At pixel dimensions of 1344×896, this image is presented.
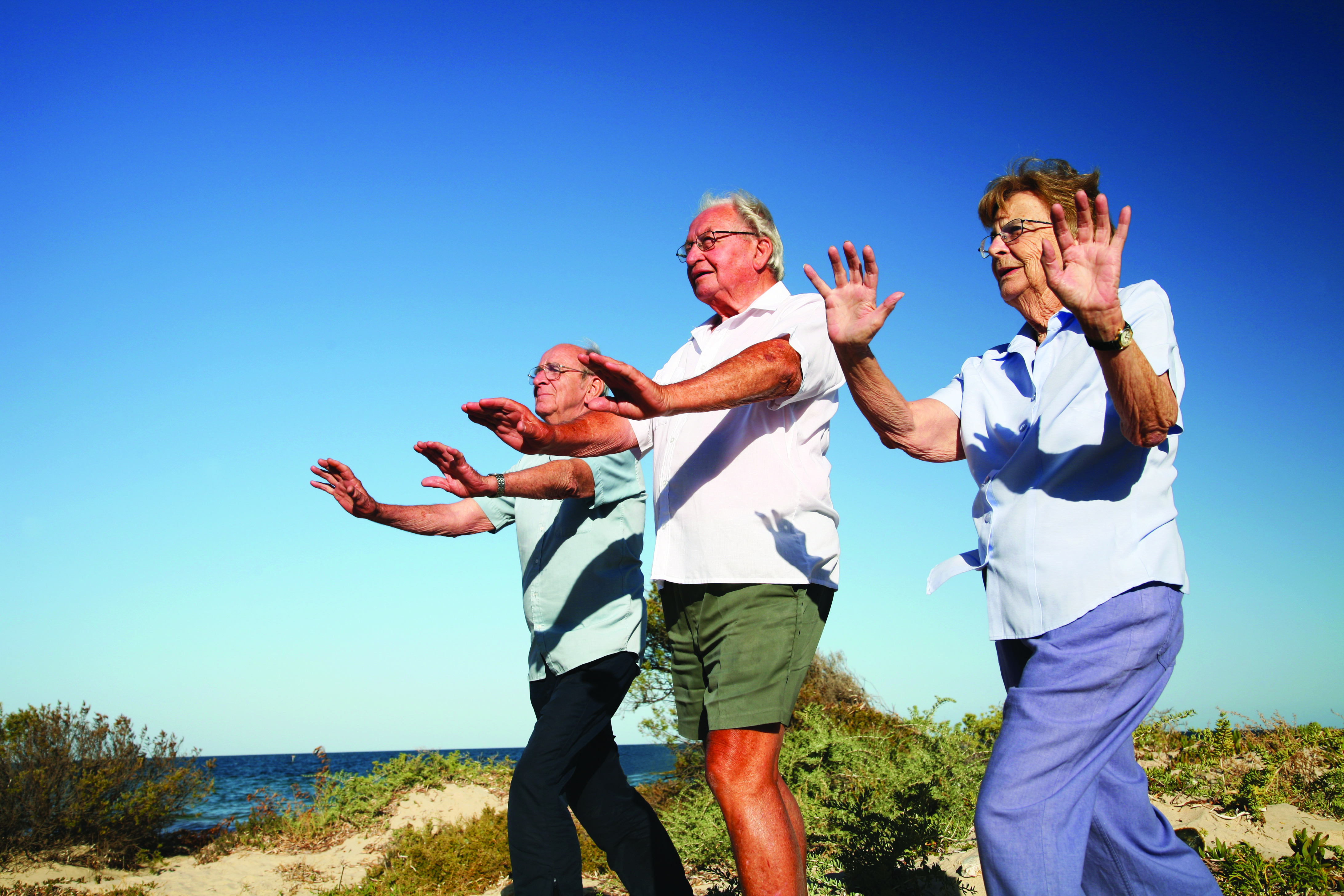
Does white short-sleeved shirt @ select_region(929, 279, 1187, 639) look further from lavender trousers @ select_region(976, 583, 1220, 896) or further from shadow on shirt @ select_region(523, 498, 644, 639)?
shadow on shirt @ select_region(523, 498, 644, 639)

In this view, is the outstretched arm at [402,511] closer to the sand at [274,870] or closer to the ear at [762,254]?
the ear at [762,254]

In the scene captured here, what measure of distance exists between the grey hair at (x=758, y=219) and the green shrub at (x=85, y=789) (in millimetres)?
7261

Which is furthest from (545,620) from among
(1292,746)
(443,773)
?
(443,773)

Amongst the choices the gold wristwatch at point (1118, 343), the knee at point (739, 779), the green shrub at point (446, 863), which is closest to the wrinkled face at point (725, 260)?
the gold wristwatch at point (1118, 343)

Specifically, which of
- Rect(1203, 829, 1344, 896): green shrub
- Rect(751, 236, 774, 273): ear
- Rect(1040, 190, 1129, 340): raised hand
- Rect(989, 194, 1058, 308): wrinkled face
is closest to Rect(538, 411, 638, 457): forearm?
Rect(751, 236, 774, 273): ear

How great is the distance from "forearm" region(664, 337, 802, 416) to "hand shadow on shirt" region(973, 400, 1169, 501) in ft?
2.40

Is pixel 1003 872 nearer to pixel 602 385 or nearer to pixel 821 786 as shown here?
pixel 602 385

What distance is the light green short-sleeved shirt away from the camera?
3.34m

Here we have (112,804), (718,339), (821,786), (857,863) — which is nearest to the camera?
(718,339)

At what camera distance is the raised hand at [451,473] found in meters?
2.71

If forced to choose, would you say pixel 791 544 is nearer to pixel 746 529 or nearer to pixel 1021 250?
pixel 746 529

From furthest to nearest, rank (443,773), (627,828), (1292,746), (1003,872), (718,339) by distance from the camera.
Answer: (443,773)
(1292,746)
(627,828)
(718,339)
(1003,872)

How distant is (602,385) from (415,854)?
3367 mm

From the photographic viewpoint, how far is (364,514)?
359 cm
